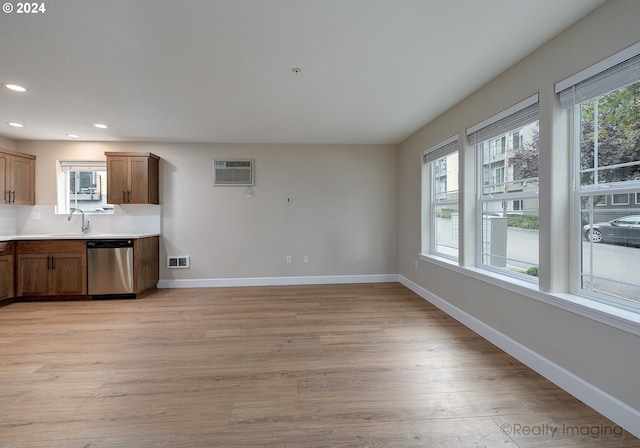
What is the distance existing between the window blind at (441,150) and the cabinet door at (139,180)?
4.28 m

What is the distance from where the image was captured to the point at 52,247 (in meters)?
4.10

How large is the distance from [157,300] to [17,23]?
338cm

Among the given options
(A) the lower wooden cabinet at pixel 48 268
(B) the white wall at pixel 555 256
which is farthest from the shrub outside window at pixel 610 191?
(A) the lower wooden cabinet at pixel 48 268

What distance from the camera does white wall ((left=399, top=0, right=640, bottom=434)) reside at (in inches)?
64.4

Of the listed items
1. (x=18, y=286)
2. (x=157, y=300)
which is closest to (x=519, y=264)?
(x=157, y=300)

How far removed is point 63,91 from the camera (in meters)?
2.85

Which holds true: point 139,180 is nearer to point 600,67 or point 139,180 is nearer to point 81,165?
point 81,165

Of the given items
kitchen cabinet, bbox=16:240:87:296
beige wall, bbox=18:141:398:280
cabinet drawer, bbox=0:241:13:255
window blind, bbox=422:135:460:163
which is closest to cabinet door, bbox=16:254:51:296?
kitchen cabinet, bbox=16:240:87:296

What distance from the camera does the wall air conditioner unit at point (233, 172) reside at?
489cm

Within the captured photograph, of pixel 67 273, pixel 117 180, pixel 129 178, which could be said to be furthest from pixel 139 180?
pixel 67 273

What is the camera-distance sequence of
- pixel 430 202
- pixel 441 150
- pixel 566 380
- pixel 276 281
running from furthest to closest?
1. pixel 276 281
2. pixel 430 202
3. pixel 441 150
4. pixel 566 380

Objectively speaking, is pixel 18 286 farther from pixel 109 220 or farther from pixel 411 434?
pixel 411 434

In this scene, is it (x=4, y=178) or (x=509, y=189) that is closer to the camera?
(x=509, y=189)

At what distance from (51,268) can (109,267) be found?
2.59 ft
